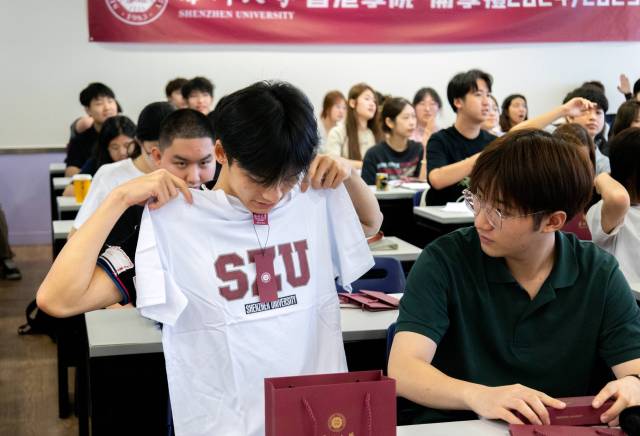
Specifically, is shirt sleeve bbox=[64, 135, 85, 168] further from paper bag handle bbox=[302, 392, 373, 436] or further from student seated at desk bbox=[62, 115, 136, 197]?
paper bag handle bbox=[302, 392, 373, 436]

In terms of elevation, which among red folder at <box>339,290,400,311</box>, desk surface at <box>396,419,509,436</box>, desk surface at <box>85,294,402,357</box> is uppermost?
desk surface at <box>396,419,509,436</box>

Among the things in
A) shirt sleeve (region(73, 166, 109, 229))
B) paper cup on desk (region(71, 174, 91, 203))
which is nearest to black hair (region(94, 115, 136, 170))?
paper cup on desk (region(71, 174, 91, 203))

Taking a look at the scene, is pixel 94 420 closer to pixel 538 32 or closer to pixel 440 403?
pixel 440 403

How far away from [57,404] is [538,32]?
6.41 metres

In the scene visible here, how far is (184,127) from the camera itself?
9.82 feet

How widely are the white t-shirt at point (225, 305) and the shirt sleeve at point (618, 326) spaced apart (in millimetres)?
587

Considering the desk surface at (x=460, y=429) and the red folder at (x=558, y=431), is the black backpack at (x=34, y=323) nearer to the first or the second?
the desk surface at (x=460, y=429)

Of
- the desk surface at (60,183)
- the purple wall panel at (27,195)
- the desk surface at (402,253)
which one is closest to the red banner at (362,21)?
the purple wall panel at (27,195)

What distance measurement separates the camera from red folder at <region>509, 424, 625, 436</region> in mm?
1420

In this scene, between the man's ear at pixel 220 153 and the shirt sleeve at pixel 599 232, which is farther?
the shirt sleeve at pixel 599 232

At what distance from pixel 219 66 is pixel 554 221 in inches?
257

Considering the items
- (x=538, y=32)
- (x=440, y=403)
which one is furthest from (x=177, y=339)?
(x=538, y=32)

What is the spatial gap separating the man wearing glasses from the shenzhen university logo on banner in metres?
6.33

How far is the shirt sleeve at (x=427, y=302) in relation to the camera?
1.69m
